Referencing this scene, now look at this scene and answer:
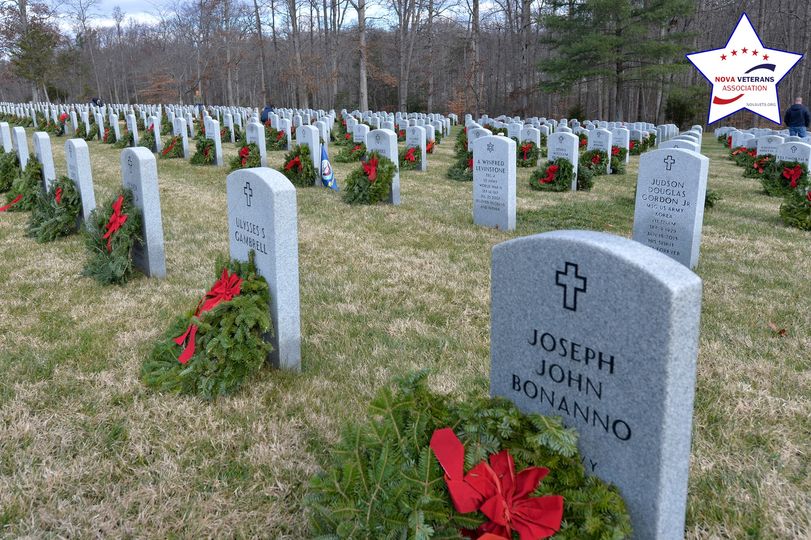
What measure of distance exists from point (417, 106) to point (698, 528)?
4921 cm

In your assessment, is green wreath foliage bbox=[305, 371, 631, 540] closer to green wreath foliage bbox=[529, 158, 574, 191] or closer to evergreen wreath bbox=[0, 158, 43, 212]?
evergreen wreath bbox=[0, 158, 43, 212]

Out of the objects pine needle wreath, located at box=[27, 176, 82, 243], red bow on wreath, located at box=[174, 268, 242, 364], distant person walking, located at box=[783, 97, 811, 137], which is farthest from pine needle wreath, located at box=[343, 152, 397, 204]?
distant person walking, located at box=[783, 97, 811, 137]

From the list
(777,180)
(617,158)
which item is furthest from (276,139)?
(777,180)

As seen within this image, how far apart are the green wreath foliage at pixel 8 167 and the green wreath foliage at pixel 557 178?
9085 millimetres

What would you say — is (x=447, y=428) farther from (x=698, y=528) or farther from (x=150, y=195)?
(x=150, y=195)

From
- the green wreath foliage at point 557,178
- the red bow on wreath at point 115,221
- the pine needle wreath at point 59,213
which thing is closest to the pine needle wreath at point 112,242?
the red bow on wreath at point 115,221

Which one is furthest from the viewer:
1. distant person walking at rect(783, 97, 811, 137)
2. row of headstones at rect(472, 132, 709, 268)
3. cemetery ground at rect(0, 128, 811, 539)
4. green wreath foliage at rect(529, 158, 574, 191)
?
distant person walking at rect(783, 97, 811, 137)

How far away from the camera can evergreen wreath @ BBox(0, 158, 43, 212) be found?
817 cm

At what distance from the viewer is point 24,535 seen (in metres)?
2.45

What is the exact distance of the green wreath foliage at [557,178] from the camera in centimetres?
1129

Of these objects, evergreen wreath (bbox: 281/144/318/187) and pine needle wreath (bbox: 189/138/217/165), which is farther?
→ pine needle wreath (bbox: 189/138/217/165)

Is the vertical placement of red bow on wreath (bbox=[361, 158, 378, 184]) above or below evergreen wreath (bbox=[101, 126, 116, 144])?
below

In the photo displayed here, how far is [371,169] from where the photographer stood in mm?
9633

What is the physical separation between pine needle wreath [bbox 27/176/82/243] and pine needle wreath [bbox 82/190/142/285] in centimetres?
147
